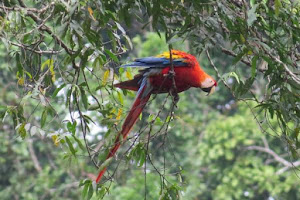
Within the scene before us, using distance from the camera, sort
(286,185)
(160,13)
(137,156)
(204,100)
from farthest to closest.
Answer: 1. (204,100)
2. (286,185)
3. (137,156)
4. (160,13)

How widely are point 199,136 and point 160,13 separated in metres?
5.83

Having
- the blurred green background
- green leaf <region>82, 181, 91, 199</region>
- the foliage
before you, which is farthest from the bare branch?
green leaf <region>82, 181, 91, 199</region>

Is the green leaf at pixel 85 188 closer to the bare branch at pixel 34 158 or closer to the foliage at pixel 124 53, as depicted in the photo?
the foliage at pixel 124 53

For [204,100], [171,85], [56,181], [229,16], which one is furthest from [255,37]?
[204,100]

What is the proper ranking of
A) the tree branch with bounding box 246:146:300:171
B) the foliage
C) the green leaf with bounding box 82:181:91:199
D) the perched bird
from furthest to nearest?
1. the tree branch with bounding box 246:146:300:171
2. the perched bird
3. the green leaf with bounding box 82:181:91:199
4. the foliage

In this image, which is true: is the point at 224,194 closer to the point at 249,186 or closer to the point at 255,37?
the point at 249,186

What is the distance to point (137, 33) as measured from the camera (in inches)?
342

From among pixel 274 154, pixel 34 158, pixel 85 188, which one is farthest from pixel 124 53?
pixel 34 158

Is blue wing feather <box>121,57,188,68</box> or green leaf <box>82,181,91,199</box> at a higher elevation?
blue wing feather <box>121,57,188,68</box>

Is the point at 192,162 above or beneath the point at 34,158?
beneath

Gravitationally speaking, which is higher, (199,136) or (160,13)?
(160,13)

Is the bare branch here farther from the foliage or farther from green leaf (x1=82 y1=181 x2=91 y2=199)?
green leaf (x1=82 y1=181 x2=91 y2=199)

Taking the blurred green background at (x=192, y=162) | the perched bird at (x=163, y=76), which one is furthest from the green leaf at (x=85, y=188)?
the blurred green background at (x=192, y=162)

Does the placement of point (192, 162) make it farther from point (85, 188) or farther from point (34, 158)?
point (85, 188)
